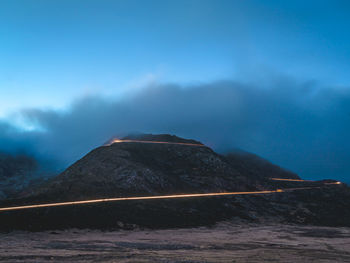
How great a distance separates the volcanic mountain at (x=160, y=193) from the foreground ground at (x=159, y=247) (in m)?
5.90

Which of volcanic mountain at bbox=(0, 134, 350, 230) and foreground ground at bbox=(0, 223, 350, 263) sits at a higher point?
volcanic mountain at bbox=(0, 134, 350, 230)

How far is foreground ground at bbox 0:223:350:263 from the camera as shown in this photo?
22.8 meters

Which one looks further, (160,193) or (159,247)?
(160,193)

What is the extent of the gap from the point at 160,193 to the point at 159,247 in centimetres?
4369

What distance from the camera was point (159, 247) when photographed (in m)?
31.1

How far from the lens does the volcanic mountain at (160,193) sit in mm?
50528

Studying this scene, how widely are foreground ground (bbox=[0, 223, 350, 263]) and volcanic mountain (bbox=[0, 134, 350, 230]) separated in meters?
5.90

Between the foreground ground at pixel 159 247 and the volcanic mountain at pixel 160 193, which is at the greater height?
the volcanic mountain at pixel 160 193

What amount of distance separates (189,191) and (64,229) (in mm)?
43544

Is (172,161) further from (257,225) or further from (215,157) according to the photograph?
(257,225)

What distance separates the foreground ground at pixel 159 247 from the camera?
22844 mm

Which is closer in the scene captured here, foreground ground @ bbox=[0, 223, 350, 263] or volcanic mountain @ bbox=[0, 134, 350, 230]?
foreground ground @ bbox=[0, 223, 350, 263]

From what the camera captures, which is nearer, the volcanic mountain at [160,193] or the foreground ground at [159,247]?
the foreground ground at [159,247]

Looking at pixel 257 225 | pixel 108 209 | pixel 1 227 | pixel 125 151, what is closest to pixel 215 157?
pixel 125 151
